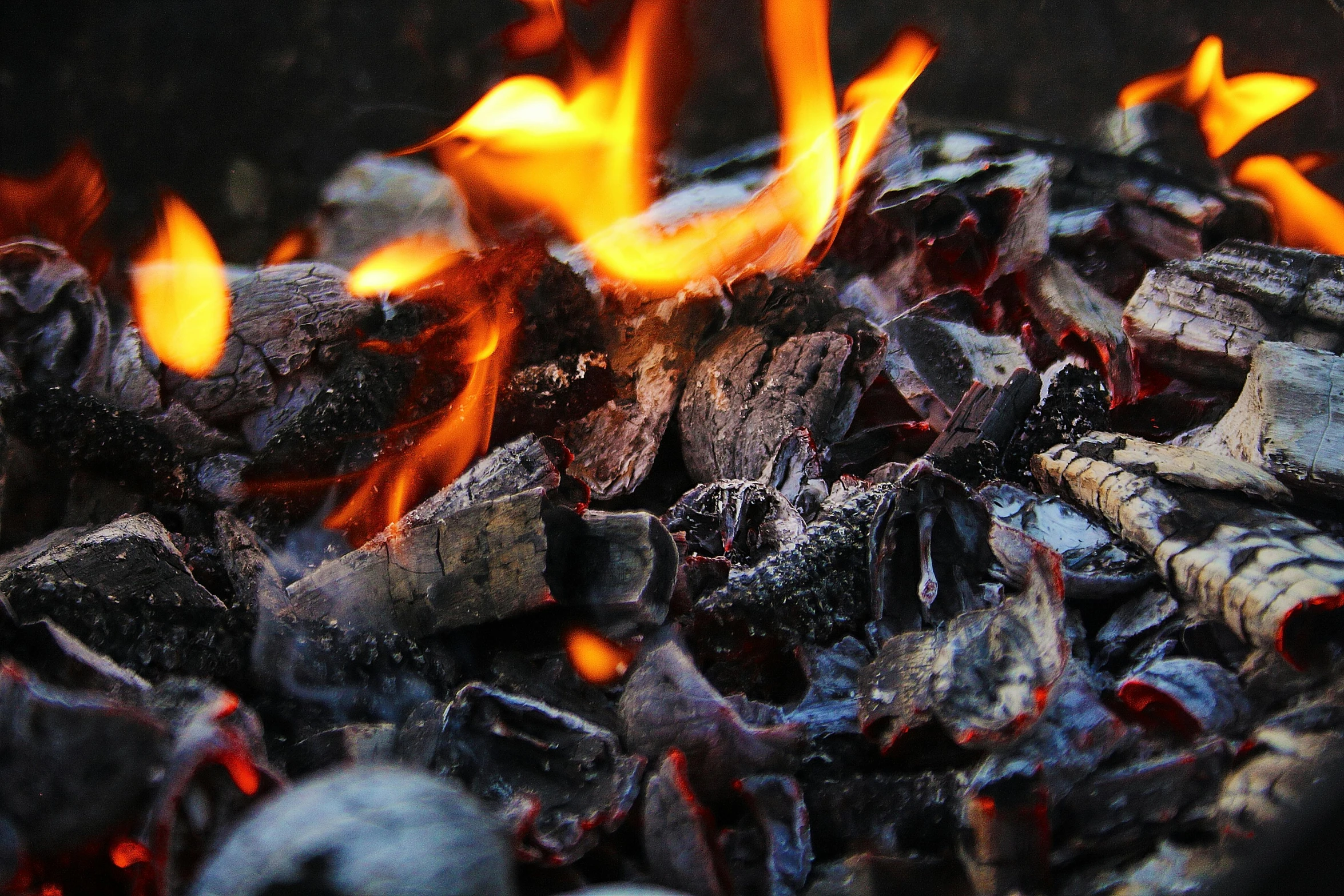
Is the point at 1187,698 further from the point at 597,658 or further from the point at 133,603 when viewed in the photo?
the point at 133,603

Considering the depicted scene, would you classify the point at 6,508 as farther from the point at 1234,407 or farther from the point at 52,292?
the point at 1234,407

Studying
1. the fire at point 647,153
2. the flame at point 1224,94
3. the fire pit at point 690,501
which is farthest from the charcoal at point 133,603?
the flame at point 1224,94

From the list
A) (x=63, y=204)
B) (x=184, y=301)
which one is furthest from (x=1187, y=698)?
(x=63, y=204)

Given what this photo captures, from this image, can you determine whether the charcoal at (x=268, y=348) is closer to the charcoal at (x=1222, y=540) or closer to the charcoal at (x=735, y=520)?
the charcoal at (x=735, y=520)

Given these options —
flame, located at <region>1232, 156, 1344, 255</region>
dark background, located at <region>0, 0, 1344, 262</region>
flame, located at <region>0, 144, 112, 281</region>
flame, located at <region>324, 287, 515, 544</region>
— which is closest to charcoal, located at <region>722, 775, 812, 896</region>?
flame, located at <region>324, 287, 515, 544</region>

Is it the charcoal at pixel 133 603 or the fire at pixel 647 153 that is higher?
the fire at pixel 647 153

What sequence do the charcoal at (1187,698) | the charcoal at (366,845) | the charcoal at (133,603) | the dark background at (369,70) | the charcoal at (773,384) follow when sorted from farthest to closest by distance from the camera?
the dark background at (369,70)
the charcoal at (773,384)
the charcoal at (133,603)
the charcoal at (1187,698)
the charcoal at (366,845)

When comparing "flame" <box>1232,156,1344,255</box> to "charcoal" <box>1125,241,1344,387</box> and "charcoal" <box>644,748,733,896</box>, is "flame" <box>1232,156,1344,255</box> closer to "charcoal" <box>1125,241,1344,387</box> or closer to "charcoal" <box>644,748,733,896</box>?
"charcoal" <box>1125,241,1344,387</box>
